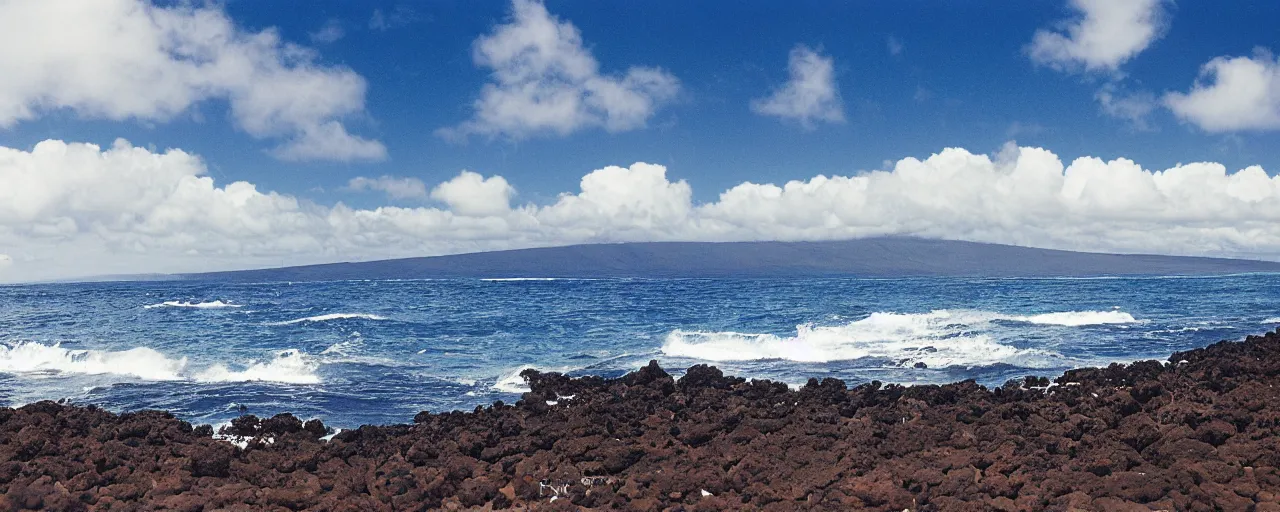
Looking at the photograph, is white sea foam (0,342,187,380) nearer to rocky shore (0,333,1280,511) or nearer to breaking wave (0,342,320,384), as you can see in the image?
breaking wave (0,342,320,384)

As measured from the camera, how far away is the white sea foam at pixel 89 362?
22.8 m

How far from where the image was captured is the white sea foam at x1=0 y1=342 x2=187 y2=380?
74.8 ft

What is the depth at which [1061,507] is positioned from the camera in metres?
8.18

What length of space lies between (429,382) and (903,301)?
40542 mm

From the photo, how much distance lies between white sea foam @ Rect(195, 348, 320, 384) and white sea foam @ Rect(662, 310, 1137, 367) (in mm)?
10558

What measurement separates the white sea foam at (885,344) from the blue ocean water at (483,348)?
9 cm

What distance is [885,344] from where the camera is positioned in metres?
27.1

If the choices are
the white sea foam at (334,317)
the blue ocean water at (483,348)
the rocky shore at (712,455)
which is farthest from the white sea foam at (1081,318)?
the white sea foam at (334,317)

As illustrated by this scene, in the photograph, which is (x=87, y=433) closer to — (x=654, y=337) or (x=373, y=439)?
(x=373, y=439)

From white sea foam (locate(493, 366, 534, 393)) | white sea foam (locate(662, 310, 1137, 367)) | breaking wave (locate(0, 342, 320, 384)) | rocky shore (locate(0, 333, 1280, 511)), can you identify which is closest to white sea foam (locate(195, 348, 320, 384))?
breaking wave (locate(0, 342, 320, 384))

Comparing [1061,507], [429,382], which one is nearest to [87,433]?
[429,382]

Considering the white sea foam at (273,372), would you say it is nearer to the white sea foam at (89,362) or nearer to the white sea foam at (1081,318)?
the white sea foam at (89,362)

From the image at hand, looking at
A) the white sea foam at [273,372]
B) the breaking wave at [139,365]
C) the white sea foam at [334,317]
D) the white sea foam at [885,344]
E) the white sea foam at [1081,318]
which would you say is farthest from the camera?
the white sea foam at [334,317]

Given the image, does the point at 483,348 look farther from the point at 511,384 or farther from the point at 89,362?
the point at 89,362
